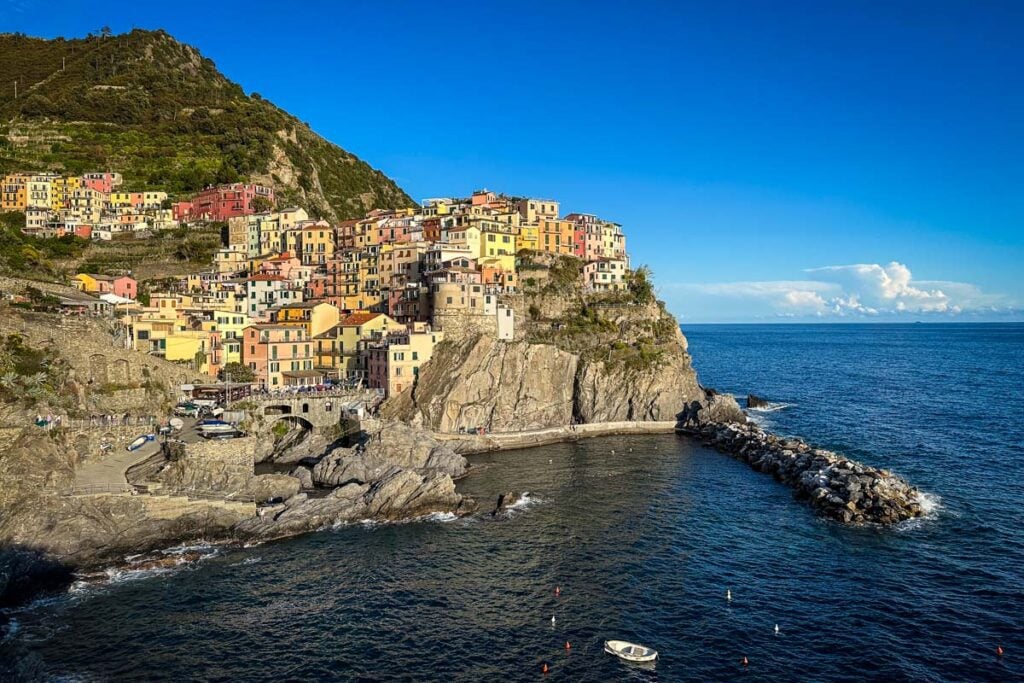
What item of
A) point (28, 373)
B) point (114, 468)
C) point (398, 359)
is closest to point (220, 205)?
point (398, 359)

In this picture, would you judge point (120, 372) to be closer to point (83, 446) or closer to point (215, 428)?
point (83, 446)

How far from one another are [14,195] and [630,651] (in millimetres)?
123324

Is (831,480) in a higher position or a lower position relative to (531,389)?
lower

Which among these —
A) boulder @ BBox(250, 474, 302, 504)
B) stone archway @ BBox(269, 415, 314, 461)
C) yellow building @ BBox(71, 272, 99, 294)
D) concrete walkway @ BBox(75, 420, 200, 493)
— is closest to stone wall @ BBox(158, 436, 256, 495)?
boulder @ BBox(250, 474, 302, 504)

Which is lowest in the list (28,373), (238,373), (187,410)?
(187,410)

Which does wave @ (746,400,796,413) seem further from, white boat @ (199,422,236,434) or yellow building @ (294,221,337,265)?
white boat @ (199,422,236,434)

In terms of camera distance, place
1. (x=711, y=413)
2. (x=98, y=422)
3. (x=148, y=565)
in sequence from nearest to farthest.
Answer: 1. (x=148, y=565)
2. (x=98, y=422)
3. (x=711, y=413)

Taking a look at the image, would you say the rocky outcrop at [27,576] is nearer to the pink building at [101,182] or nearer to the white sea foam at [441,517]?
the white sea foam at [441,517]

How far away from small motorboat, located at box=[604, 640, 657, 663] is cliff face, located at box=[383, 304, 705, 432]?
4245cm

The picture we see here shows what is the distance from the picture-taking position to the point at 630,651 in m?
31.2

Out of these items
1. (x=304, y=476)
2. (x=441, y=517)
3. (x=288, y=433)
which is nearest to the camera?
(x=441, y=517)

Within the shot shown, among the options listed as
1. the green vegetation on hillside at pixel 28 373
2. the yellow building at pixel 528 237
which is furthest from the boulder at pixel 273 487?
the yellow building at pixel 528 237

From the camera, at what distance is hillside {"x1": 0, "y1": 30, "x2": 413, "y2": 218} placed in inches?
5079

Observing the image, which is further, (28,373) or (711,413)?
(711,413)
